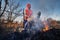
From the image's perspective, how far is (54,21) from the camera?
16.2ft

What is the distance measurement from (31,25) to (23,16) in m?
0.33

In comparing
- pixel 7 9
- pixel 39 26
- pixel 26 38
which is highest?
pixel 7 9

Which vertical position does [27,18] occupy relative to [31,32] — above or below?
above

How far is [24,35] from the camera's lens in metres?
5.04

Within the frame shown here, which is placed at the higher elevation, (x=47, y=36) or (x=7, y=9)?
(x=7, y=9)

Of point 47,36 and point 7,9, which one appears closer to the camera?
point 47,36

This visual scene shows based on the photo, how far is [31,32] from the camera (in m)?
5.02

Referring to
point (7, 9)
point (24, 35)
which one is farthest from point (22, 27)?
point (7, 9)

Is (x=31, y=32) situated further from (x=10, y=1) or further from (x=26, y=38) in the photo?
(x=10, y=1)

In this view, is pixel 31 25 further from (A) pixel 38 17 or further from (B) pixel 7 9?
(B) pixel 7 9

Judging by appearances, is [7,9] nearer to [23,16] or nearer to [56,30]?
[23,16]

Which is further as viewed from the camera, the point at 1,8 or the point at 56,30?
the point at 1,8

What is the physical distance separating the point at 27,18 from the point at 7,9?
0.60 metres

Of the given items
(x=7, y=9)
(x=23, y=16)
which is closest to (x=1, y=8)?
(x=7, y=9)
